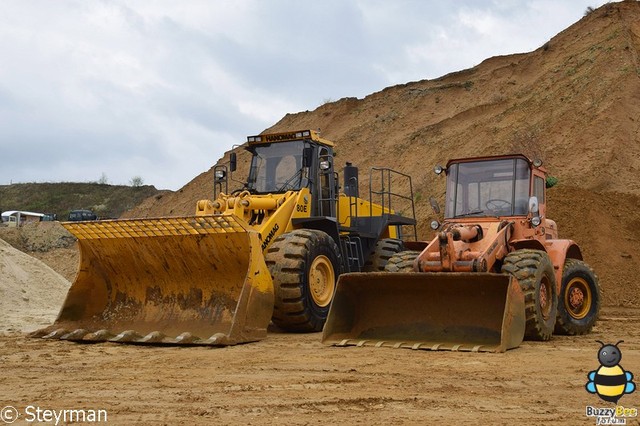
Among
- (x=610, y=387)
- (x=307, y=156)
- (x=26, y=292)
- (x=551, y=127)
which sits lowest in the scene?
(x=26, y=292)

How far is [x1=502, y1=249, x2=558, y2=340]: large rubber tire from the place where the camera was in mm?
9078

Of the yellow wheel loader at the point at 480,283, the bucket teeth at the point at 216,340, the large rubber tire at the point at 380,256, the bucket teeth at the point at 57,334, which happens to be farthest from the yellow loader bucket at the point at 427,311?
the large rubber tire at the point at 380,256

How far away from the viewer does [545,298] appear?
9.64m

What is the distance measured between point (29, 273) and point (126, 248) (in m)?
8.11

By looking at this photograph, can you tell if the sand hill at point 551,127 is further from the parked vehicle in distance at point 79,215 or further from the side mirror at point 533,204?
the side mirror at point 533,204

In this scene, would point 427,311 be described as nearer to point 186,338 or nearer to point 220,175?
point 186,338

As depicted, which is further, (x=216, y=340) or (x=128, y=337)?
(x=128, y=337)

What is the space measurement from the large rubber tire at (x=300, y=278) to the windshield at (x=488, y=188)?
2044 millimetres

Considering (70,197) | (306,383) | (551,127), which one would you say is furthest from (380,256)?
(70,197)

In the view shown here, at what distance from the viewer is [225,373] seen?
7055 mm

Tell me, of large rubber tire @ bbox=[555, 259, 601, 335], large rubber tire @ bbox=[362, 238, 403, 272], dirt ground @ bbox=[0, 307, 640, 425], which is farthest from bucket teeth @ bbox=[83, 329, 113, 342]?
large rubber tire @ bbox=[555, 259, 601, 335]

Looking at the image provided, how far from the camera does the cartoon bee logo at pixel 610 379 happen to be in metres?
5.48

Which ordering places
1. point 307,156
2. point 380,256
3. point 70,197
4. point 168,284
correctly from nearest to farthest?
point 168,284 → point 307,156 → point 380,256 → point 70,197

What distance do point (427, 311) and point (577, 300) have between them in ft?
9.26
